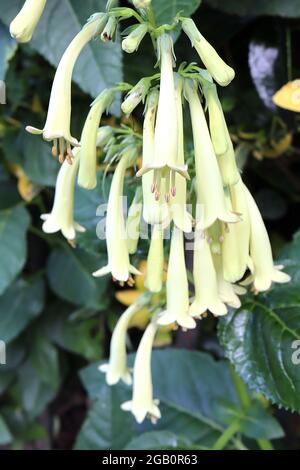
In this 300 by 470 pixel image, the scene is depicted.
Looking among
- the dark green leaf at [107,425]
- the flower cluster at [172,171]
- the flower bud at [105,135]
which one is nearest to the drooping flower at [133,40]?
the flower cluster at [172,171]

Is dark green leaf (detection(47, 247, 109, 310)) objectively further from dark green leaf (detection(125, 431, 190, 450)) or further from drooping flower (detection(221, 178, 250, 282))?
drooping flower (detection(221, 178, 250, 282))

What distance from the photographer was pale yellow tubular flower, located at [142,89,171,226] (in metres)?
0.47

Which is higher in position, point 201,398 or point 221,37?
point 221,37

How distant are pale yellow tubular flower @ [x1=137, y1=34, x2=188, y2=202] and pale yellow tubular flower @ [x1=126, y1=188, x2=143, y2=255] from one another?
89 mm

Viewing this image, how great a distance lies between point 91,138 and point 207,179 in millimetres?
110

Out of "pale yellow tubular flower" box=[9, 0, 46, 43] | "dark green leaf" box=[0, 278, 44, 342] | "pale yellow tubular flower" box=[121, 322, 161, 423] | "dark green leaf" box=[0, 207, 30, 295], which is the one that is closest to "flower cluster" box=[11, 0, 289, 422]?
"pale yellow tubular flower" box=[9, 0, 46, 43]

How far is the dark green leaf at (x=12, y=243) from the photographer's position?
0.84 meters

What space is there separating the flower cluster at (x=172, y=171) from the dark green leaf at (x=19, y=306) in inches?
18.1

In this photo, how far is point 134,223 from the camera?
1.81 feet

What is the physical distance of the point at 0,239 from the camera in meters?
0.89

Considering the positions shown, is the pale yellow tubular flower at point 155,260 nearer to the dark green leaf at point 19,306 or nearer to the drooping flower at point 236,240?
the drooping flower at point 236,240

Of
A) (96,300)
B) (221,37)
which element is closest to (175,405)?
(96,300)
